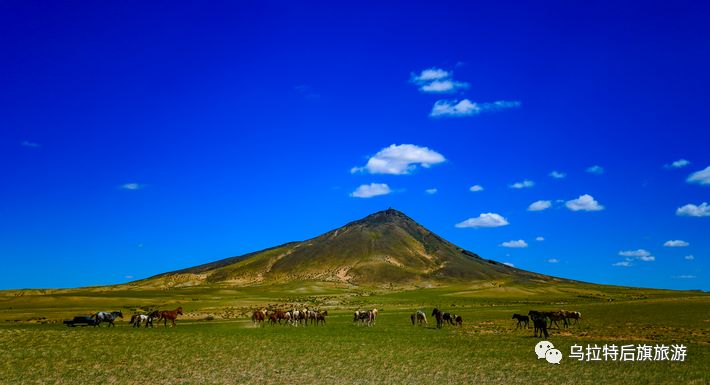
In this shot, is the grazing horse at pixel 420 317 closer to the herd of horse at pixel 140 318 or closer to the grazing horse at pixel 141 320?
the herd of horse at pixel 140 318

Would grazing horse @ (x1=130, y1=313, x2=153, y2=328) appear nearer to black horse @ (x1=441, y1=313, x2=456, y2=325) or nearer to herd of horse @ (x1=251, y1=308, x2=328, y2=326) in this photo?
herd of horse @ (x1=251, y1=308, x2=328, y2=326)

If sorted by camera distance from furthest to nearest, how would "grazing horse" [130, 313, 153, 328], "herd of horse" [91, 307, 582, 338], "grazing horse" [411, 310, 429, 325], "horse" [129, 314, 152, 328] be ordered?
"grazing horse" [411, 310, 429, 325], "horse" [129, 314, 152, 328], "grazing horse" [130, 313, 153, 328], "herd of horse" [91, 307, 582, 338]

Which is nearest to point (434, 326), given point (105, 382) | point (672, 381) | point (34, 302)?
point (672, 381)

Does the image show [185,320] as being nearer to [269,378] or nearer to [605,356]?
[269,378]

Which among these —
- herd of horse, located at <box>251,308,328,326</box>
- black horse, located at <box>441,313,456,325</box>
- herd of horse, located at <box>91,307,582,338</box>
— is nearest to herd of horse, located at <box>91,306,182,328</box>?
herd of horse, located at <box>91,307,582,338</box>

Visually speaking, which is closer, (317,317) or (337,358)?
(337,358)

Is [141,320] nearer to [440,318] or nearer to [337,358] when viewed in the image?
[440,318]

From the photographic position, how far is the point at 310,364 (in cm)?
2670

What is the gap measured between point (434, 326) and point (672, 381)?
29.5 m

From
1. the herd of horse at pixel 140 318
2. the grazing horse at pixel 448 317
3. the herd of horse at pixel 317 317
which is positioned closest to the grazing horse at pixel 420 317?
the herd of horse at pixel 317 317

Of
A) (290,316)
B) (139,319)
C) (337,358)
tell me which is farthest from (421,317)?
(139,319)

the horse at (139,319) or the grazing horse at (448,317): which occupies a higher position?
the grazing horse at (448,317)

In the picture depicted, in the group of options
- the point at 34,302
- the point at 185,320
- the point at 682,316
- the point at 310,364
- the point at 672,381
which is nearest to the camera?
the point at 672,381

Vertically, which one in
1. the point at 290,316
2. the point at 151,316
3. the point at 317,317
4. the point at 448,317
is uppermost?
the point at 448,317
